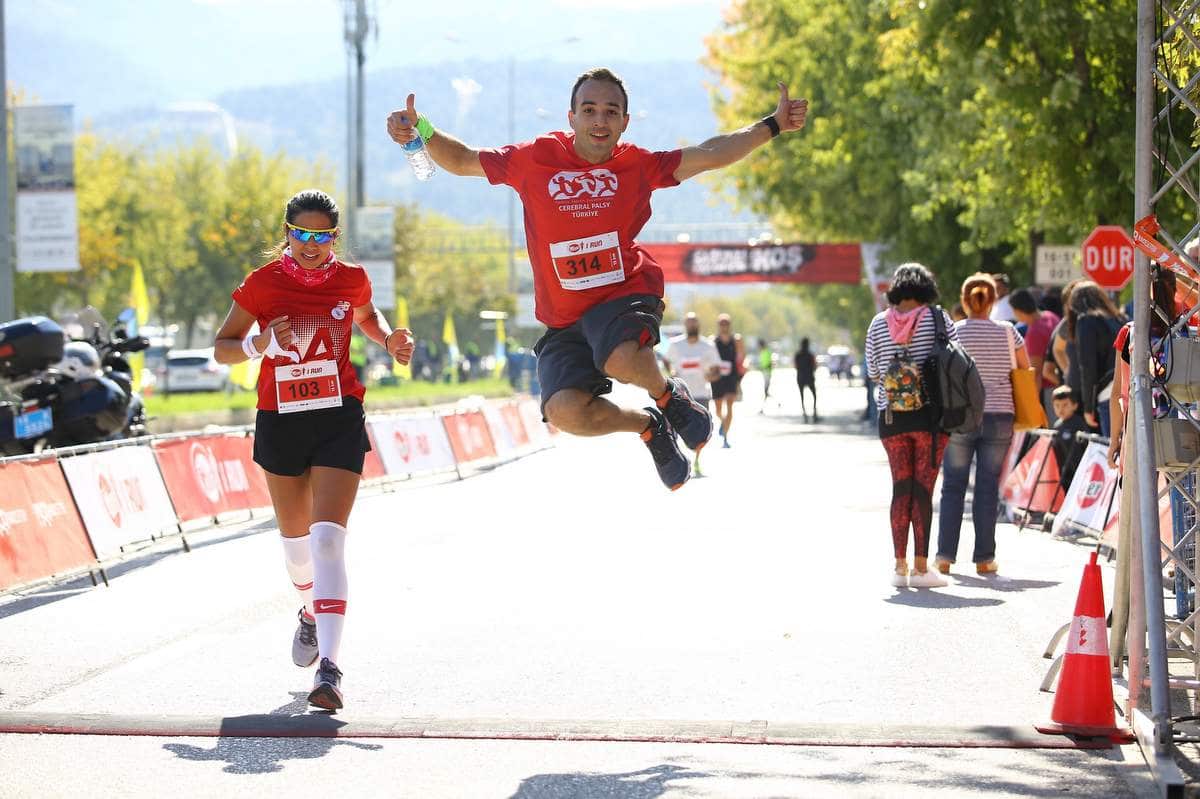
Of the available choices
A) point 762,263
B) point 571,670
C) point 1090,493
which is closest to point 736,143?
point 571,670

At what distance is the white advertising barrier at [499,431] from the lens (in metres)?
27.1

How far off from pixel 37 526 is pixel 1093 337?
759cm

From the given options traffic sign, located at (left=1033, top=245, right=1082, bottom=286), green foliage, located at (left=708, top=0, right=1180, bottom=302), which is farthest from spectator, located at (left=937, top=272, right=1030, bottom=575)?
traffic sign, located at (left=1033, top=245, right=1082, bottom=286)

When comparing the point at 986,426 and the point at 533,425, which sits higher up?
the point at 986,426

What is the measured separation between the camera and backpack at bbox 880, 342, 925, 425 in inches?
433

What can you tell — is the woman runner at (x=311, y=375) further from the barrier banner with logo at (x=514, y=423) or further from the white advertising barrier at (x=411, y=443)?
the barrier banner with logo at (x=514, y=423)

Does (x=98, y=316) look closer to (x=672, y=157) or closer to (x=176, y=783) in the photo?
(x=672, y=157)

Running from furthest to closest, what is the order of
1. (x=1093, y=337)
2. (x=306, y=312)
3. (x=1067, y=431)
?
1. (x=1067, y=431)
2. (x=1093, y=337)
3. (x=306, y=312)

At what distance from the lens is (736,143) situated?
811cm

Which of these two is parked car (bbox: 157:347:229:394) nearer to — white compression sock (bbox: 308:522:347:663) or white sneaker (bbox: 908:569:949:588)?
white sneaker (bbox: 908:569:949:588)

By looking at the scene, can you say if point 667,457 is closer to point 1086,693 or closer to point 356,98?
point 1086,693

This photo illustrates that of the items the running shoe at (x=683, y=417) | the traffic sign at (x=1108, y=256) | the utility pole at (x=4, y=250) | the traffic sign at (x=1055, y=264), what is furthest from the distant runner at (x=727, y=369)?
the running shoe at (x=683, y=417)

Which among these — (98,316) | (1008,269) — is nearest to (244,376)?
(1008,269)

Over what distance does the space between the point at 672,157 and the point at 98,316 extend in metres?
10.9
